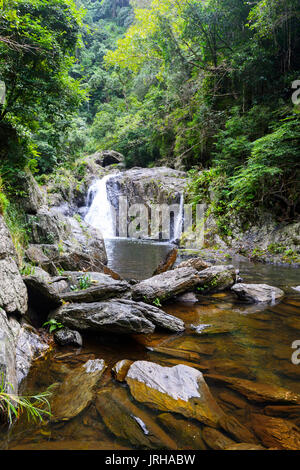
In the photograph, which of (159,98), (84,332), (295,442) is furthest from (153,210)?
(295,442)

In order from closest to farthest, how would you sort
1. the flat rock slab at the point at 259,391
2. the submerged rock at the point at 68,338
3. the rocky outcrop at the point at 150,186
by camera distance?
1. the flat rock slab at the point at 259,391
2. the submerged rock at the point at 68,338
3. the rocky outcrop at the point at 150,186

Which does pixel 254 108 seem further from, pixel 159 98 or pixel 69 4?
pixel 159 98

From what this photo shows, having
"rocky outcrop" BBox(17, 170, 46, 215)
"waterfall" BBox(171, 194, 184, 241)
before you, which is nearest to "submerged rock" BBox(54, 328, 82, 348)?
"rocky outcrop" BBox(17, 170, 46, 215)

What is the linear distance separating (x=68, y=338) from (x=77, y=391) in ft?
3.01

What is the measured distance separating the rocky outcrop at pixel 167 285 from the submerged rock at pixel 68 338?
4.73 ft

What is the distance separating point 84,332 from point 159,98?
21631 mm

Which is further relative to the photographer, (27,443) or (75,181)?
(75,181)

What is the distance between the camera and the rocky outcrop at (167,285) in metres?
4.38

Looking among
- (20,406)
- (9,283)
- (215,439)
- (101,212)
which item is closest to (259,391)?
(215,439)

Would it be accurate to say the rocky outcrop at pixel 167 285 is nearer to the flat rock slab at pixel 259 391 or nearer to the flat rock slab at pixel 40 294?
the flat rock slab at pixel 40 294

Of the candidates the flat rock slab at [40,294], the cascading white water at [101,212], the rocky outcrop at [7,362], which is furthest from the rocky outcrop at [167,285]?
the cascading white water at [101,212]

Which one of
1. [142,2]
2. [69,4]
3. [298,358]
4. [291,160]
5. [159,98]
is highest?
[142,2]

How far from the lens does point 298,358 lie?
275cm

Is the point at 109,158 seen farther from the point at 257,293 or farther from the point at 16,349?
the point at 16,349
